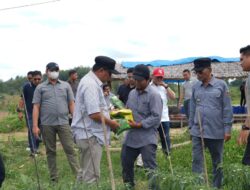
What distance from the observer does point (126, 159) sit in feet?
19.7

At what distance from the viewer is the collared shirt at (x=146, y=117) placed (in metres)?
5.83

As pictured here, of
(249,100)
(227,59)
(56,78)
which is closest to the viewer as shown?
(249,100)

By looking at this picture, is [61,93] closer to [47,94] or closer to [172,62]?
[47,94]

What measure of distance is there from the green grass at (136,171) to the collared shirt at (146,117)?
0.51 m

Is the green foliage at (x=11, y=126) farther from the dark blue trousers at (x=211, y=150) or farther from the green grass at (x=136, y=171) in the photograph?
the dark blue trousers at (x=211, y=150)

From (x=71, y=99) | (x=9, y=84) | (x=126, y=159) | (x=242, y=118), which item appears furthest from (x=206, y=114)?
(x=9, y=84)

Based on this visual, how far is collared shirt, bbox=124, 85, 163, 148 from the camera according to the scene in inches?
229

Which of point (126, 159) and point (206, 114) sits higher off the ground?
point (206, 114)

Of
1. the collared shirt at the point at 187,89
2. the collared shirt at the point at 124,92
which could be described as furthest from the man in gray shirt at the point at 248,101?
the collared shirt at the point at 187,89

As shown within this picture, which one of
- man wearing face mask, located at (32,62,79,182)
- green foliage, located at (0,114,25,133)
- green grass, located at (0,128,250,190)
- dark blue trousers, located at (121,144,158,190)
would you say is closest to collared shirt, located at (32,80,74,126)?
man wearing face mask, located at (32,62,79,182)

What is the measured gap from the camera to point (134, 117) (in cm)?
598

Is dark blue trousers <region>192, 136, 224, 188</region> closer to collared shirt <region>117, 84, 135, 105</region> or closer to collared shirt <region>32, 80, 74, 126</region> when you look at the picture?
collared shirt <region>32, 80, 74, 126</region>

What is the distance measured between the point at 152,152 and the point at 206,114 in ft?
2.81

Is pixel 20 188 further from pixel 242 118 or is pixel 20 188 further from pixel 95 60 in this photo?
pixel 242 118
